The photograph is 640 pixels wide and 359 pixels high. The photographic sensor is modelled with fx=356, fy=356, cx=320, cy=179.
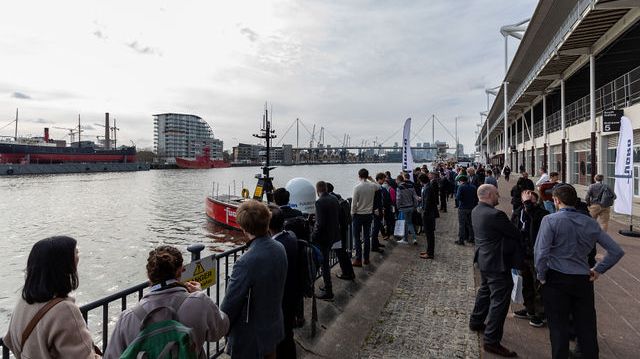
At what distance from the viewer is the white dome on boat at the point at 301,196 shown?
6.79m

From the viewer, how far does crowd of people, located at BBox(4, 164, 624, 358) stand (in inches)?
78.7

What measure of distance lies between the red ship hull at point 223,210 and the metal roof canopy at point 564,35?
1968 cm

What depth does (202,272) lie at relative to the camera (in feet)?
11.6

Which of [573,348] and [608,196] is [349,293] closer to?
[573,348]

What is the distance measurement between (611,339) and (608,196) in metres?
6.97

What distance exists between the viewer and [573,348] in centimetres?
415

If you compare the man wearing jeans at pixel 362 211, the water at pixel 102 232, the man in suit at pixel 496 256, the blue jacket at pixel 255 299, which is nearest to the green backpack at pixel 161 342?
the blue jacket at pixel 255 299

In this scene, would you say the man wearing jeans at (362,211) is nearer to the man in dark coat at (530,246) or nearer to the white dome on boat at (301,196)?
the white dome on boat at (301,196)

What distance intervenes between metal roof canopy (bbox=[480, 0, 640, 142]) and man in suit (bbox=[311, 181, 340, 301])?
15.2 meters

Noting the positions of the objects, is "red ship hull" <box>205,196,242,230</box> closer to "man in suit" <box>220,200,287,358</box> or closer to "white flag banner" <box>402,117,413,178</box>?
"white flag banner" <box>402,117,413,178</box>

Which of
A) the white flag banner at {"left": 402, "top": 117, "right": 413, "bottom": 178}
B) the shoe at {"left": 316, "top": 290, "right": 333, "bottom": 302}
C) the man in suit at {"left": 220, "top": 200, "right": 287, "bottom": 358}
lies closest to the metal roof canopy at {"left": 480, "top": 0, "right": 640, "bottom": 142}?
the white flag banner at {"left": 402, "top": 117, "right": 413, "bottom": 178}

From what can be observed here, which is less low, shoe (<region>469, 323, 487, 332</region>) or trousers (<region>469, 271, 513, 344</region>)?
trousers (<region>469, 271, 513, 344</region>)

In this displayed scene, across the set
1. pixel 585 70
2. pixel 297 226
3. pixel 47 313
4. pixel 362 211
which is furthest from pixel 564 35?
pixel 47 313

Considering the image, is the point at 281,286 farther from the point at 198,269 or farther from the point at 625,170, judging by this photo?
the point at 625,170
